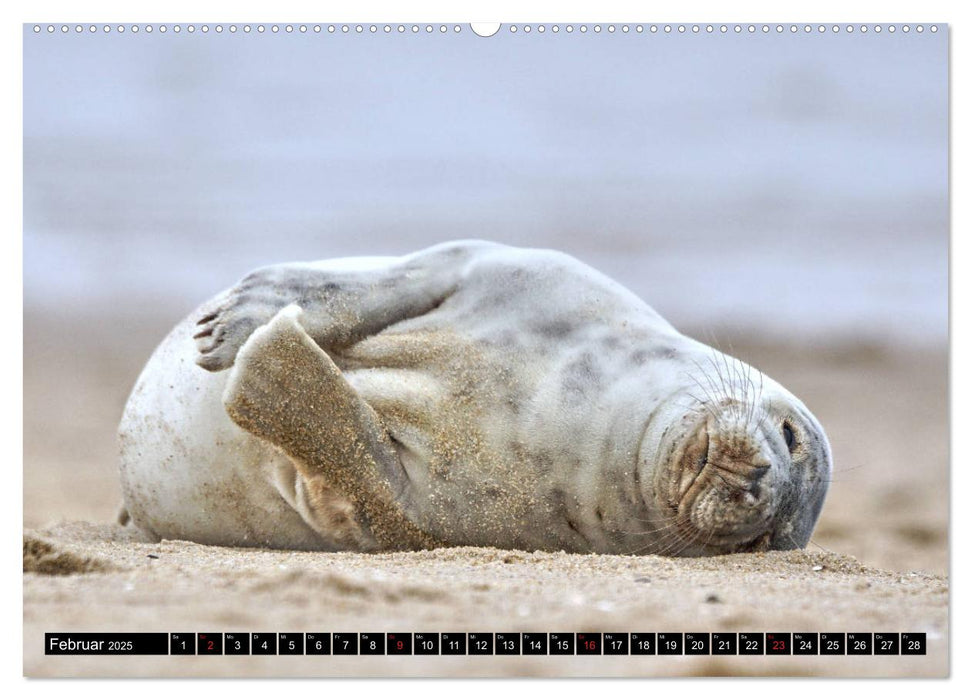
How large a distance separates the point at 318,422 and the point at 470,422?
1.45 ft

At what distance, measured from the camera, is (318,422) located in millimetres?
3617

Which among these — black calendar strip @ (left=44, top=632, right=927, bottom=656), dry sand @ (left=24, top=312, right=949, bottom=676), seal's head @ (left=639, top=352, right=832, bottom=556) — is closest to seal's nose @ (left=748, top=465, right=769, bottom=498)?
seal's head @ (left=639, top=352, right=832, bottom=556)

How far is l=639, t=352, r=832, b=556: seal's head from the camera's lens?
3479mm

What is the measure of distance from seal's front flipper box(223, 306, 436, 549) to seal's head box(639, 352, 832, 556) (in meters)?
0.69

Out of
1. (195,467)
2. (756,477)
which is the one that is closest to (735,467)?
(756,477)

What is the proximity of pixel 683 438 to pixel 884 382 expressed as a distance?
22.5ft

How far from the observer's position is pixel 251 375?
3.55 meters

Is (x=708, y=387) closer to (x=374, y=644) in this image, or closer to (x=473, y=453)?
(x=473, y=453)

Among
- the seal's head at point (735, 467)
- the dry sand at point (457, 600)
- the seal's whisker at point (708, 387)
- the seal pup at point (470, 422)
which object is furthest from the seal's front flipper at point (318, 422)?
the seal's whisker at point (708, 387)

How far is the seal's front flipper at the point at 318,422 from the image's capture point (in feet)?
11.7

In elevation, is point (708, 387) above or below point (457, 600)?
above

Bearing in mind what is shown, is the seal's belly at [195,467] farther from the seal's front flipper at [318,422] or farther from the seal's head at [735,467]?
the seal's head at [735,467]

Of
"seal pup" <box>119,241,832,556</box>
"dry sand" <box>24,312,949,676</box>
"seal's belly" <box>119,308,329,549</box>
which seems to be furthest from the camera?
"seal's belly" <box>119,308,329,549</box>

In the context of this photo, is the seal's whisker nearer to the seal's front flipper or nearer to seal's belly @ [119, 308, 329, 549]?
the seal's front flipper
